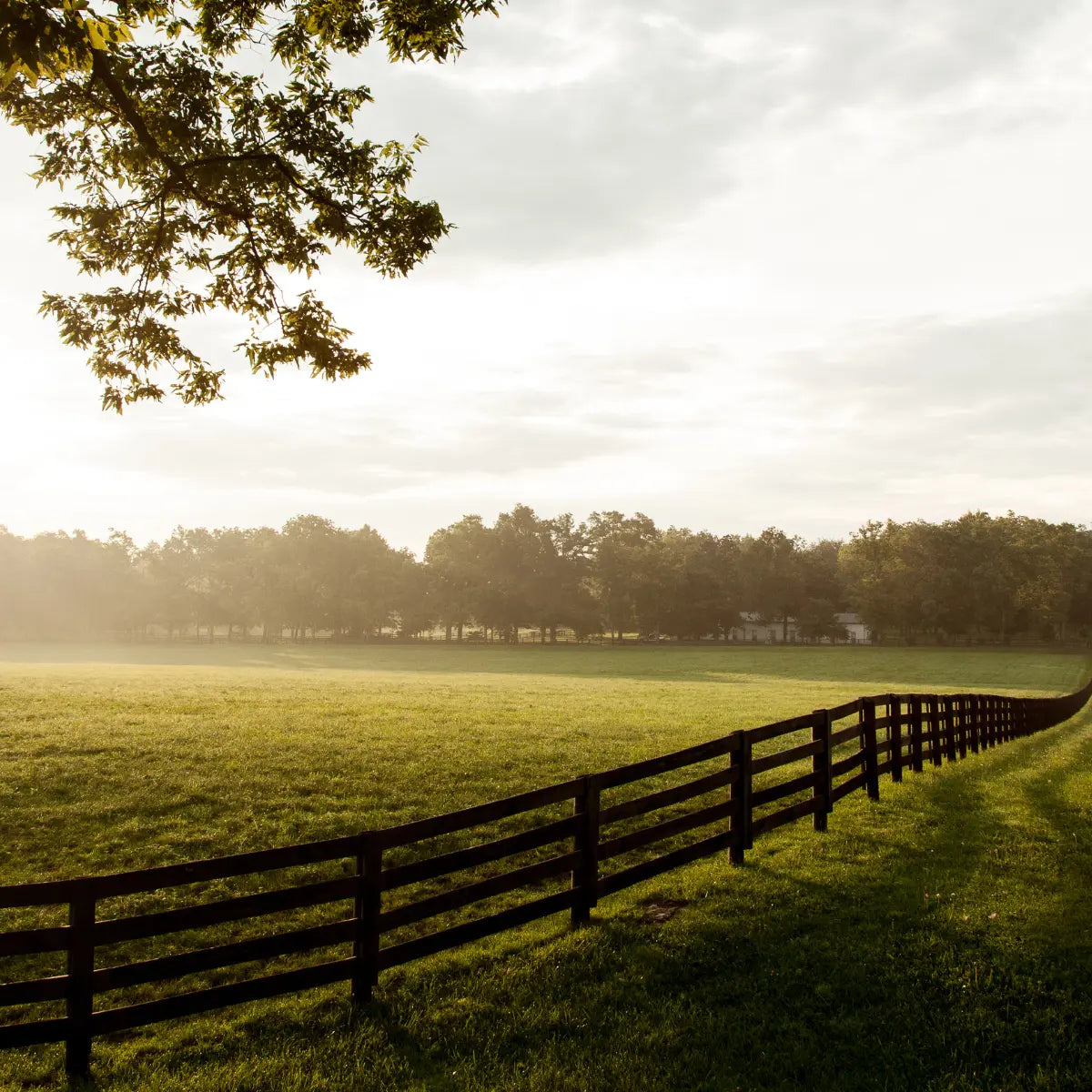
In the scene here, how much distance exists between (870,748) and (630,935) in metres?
6.74

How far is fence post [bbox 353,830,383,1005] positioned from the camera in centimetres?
586

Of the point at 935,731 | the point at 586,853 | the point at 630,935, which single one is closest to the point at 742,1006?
the point at 630,935

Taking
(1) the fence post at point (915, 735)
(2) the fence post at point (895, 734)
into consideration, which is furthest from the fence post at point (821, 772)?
(1) the fence post at point (915, 735)

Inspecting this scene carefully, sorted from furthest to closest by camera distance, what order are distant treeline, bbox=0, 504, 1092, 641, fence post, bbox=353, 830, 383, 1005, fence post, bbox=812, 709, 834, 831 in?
distant treeline, bbox=0, 504, 1092, 641 → fence post, bbox=812, 709, 834, 831 → fence post, bbox=353, 830, 383, 1005

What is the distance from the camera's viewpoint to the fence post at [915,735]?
583 inches

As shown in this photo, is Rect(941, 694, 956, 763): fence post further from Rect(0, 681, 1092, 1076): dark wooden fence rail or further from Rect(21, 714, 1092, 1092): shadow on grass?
Rect(21, 714, 1092, 1092): shadow on grass

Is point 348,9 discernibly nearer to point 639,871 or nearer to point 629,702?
point 639,871

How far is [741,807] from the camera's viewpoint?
9.27 metres

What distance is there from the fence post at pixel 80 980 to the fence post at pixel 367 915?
5.51 ft

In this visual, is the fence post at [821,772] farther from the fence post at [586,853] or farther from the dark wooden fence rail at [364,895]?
the fence post at [586,853]

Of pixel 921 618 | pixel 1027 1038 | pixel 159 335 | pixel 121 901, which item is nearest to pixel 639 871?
pixel 1027 1038

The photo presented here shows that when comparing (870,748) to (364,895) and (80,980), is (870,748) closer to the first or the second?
(364,895)

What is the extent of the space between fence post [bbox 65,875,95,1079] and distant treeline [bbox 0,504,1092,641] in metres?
97.3

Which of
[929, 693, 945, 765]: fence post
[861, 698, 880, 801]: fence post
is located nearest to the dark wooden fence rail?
[861, 698, 880, 801]: fence post
